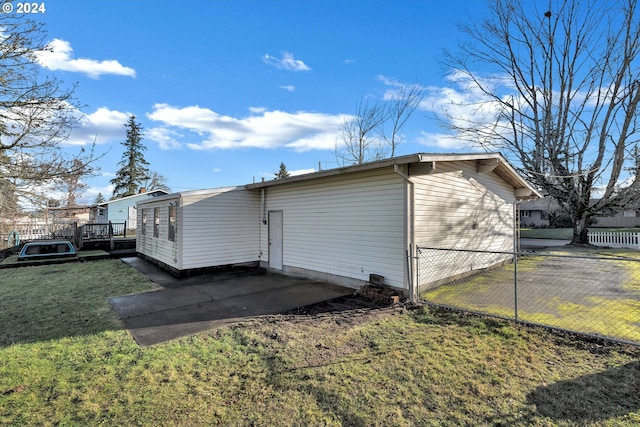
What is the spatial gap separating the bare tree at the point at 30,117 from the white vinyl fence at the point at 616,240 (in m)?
23.3

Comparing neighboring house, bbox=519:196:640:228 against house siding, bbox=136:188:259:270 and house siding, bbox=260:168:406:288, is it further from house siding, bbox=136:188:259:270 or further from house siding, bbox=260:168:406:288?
house siding, bbox=136:188:259:270

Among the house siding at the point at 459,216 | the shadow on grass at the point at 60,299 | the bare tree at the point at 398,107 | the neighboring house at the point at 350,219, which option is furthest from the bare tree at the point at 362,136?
the shadow on grass at the point at 60,299

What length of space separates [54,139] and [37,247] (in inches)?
288

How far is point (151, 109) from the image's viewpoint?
14.0 meters

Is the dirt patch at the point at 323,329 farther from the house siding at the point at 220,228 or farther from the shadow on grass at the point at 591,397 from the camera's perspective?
the house siding at the point at 220,228

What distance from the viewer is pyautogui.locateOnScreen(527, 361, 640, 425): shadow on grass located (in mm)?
2648

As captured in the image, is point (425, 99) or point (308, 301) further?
point (425, 99)

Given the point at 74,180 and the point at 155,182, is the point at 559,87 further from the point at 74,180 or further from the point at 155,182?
the point at 155,182

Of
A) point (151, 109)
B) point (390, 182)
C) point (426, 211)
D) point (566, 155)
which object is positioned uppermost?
point (151, 109)

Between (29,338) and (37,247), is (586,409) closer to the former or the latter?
(29,338)

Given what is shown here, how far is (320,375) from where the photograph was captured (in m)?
3.32

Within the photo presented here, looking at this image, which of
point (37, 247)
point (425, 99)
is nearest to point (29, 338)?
point (37, 247)

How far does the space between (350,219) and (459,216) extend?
3086 millimetres

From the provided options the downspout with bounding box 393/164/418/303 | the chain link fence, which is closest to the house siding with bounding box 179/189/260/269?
the downspout with bounding box 393/164/418/303
